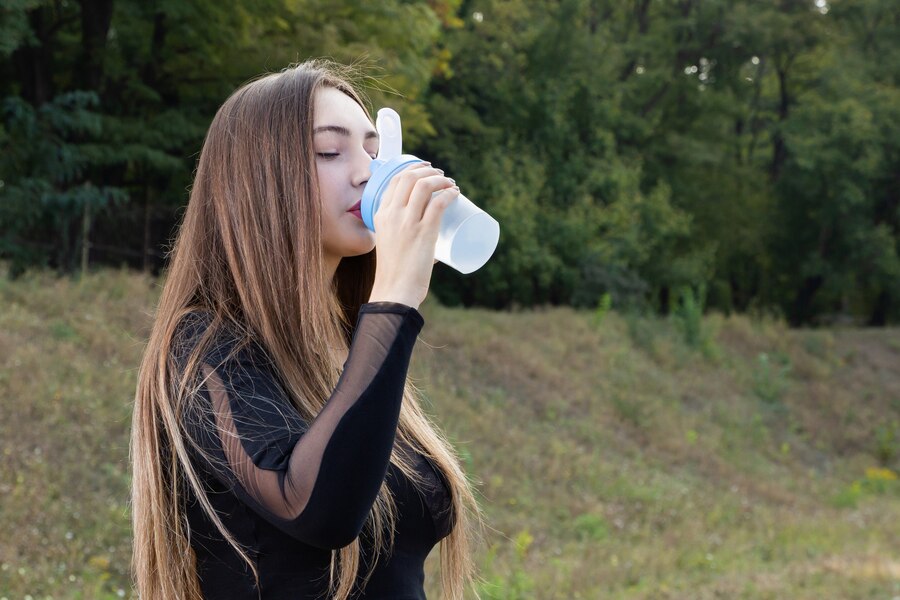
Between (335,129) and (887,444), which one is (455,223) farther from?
(887,444)

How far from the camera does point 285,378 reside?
5.51 ft

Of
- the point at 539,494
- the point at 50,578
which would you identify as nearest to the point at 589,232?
the point at 539,494

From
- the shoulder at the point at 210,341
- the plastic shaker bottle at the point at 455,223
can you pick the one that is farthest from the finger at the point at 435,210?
the shoulder at the point at 210,341

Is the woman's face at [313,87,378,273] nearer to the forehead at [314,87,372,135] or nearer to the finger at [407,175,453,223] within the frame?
the forehead at [314,87,372,135]

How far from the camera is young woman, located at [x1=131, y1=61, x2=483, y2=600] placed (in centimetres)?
143

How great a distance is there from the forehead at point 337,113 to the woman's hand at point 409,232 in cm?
25

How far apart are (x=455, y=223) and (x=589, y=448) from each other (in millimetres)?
12259

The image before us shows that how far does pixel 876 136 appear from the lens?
26281mm

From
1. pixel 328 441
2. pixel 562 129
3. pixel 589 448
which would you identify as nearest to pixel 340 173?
pixel 328 441

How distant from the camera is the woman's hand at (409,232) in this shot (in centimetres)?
151

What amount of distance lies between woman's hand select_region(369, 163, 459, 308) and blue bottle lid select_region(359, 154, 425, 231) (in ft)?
0.13

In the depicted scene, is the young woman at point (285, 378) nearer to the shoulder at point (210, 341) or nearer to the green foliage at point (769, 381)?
the shoulder at point (210, 341)

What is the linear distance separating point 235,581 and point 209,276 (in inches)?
20.3

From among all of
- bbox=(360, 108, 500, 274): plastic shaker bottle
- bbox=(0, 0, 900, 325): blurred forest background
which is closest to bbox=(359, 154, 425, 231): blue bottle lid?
bbox=(360, 108, 500, 274): plastic shaker bottle
